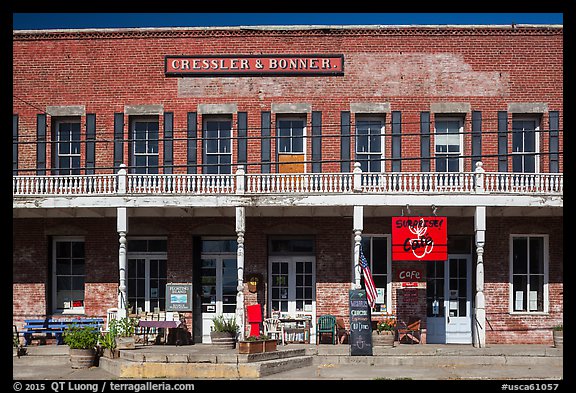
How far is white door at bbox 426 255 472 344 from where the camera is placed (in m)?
26.0

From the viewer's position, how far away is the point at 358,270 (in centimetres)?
2341

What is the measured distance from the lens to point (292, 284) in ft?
86.6

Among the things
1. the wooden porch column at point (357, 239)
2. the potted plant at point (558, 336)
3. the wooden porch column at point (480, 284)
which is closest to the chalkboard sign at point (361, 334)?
the wooden porch column at point (357, 239)

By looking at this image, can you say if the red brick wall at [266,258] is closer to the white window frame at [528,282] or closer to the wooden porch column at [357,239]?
the white window frame at [528,282]

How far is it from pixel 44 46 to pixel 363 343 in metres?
13.3

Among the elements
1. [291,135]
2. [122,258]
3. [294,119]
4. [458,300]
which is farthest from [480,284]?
[122,258]

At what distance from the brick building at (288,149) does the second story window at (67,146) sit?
62 millimetres

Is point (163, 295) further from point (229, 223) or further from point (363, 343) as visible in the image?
point (363, 343)

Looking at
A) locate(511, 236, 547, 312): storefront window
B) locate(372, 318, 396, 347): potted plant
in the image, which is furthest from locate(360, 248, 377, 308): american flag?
locate(511, 236, 547, 312): storefront window

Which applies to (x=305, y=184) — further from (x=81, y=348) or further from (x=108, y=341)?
(x=81, y=348)

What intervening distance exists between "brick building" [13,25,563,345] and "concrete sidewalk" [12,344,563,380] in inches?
100

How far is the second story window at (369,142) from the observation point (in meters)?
26.5

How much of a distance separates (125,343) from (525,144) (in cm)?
1283
